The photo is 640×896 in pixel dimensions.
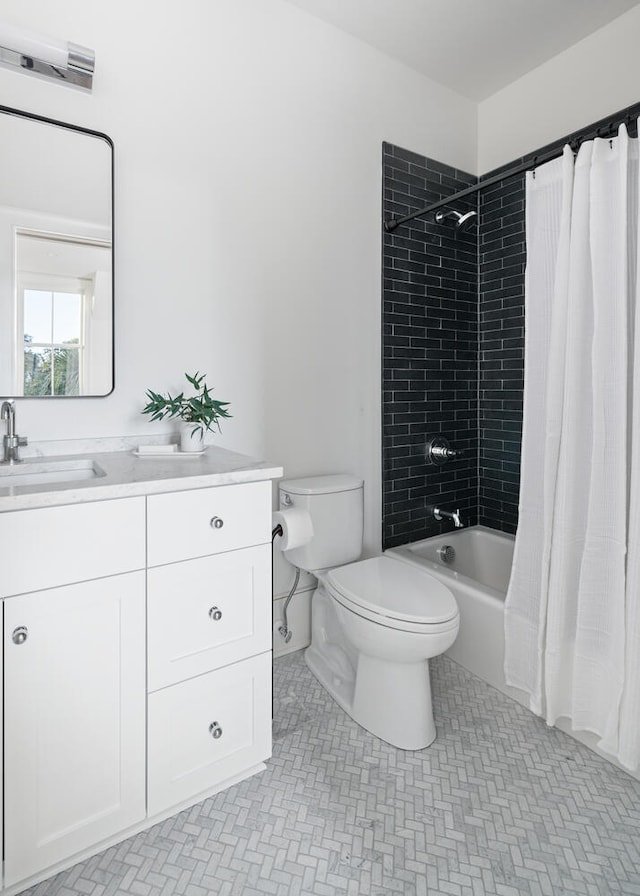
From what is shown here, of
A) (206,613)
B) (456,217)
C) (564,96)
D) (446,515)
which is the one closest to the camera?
(206,613)

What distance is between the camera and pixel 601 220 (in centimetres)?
147

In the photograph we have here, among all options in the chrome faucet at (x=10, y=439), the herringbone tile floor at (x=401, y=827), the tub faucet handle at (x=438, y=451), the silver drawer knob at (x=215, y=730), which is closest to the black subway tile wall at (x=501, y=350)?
the tub faucet handle at (x=438, y=451)

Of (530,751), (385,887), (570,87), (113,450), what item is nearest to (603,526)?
(530,751)

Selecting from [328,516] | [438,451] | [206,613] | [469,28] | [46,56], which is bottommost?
[206,613]

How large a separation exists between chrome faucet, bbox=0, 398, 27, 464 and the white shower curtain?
1611 millimetres

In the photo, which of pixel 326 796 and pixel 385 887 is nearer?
pixel 385 887

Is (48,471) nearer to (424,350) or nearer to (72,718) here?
(72,718)

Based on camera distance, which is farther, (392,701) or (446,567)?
(446,567)

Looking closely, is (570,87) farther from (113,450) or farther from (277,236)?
(113,450)

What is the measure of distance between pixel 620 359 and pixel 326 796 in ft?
4.90

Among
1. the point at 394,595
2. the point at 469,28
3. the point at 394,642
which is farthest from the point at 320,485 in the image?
the point at 469,28

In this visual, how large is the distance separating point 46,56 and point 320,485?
1.62 m

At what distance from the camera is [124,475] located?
4.26ft

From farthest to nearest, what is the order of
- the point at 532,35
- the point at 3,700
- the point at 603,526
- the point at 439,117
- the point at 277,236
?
the point at 439,117, the point at 532,35, the point at 277,236, the point at 603,526, the point at 3,700
